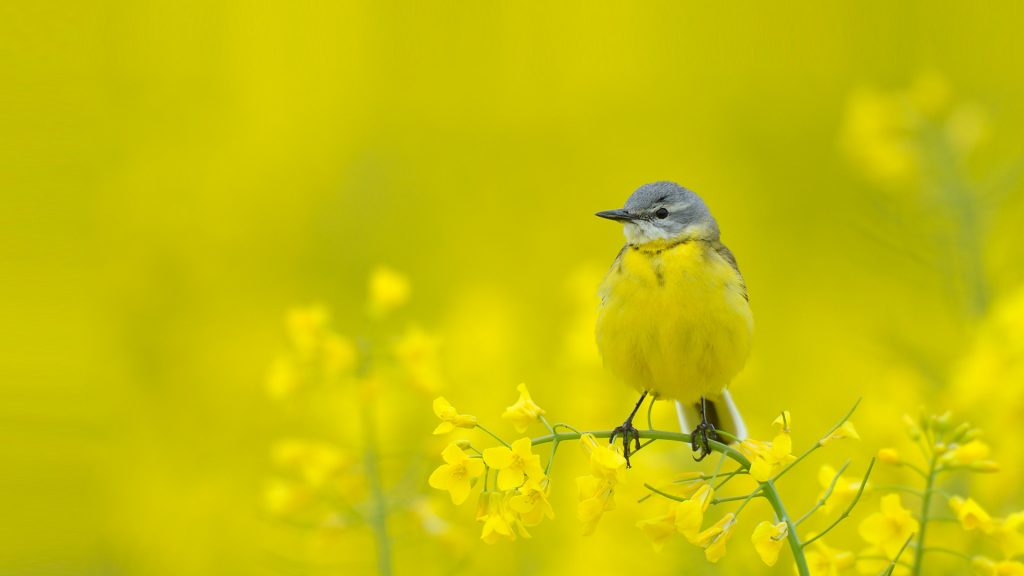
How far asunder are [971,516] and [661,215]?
153cm

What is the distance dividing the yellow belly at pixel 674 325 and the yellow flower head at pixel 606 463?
1.13 metres

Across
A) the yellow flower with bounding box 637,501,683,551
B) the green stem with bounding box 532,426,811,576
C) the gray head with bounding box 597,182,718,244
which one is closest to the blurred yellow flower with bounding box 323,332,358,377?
the gray head with bounding box 597,182,718,244

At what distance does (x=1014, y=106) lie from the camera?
867 centimetres

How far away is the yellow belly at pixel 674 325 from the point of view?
3484mm

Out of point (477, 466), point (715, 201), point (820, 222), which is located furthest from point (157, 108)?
point (477, 466)

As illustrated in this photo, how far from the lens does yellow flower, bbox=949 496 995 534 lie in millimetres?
2527

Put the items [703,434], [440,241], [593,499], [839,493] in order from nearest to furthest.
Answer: [593,499] → [839,493] → [703,434] → [440,241]

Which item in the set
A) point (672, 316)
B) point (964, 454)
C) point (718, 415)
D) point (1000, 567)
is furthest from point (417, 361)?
point (1000, 567)

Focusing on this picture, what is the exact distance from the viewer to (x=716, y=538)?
7.95ft

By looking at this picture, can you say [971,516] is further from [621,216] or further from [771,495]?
[621,216]

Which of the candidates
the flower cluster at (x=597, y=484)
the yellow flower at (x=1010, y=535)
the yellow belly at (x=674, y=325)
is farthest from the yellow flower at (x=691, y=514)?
the yellow belly at (x=674, y=325)

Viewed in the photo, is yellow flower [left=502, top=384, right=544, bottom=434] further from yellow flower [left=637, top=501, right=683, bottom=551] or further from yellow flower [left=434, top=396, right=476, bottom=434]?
yellow flower [left=637, top=501, right=683, bottom=551]

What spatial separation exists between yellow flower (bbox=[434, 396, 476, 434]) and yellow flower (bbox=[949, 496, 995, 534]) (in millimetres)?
1051

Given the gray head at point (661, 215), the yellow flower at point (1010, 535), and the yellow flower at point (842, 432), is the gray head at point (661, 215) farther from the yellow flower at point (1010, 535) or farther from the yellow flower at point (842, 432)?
the yellow flower at point (1010, 535)
